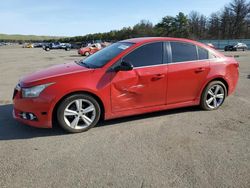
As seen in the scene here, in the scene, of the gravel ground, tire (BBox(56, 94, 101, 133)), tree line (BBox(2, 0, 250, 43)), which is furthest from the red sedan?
tree line (BBox(2, 0, 250, 43))

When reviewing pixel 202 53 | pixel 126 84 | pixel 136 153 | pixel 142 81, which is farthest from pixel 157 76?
pixel 136 153

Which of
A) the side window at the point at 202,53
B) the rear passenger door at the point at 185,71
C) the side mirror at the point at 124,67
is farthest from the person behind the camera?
the side window at the point at 202,53

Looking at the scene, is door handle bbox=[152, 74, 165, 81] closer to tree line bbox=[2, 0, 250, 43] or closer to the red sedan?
the red sedan

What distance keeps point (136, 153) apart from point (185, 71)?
7.60 ft

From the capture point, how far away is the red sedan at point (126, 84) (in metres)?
4.80

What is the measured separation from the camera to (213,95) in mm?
6254

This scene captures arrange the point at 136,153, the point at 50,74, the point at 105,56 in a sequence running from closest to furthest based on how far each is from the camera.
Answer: the point at 136,153 → the point at 50,74 → the point at 105,56

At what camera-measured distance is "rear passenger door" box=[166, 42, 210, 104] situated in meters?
5.65

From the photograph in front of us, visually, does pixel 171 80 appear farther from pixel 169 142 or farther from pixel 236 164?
pixel 236 164

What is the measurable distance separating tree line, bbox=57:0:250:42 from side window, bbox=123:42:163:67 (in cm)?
8175

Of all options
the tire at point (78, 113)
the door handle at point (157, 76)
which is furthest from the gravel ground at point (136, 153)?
the door handle at point (157, 76)

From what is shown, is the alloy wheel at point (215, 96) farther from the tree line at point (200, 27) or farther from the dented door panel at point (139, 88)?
the tree line at point (200, 27)

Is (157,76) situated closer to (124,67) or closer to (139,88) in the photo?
(139,88)

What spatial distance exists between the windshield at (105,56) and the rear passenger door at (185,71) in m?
0.97
